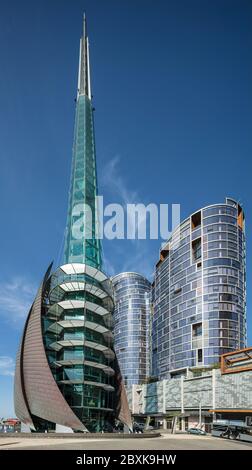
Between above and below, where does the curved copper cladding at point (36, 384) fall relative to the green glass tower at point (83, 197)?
below

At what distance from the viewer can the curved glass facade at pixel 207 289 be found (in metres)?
92.2

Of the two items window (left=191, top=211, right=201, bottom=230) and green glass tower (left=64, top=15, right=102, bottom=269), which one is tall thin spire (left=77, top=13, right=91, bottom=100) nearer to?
green glass tower (left=64, top=15, right=102, bottom=269)

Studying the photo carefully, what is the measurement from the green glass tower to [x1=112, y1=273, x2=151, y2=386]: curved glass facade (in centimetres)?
9081

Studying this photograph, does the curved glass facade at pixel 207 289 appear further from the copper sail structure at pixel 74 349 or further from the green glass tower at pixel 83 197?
the green glass tower at pixel 83 197

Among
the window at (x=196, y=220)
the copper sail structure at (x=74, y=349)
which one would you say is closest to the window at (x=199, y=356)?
the window at (x=196, y=220)

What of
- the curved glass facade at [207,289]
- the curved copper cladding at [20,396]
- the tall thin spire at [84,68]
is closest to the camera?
the curved copper cladding at [20,396]

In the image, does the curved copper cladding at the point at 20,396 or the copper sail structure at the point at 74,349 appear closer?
the copper sail structure at the point at 74,349

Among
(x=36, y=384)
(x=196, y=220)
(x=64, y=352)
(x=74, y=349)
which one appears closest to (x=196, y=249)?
(x=196, y=220)

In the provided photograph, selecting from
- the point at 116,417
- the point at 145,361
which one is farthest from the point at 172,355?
the point at 145,361

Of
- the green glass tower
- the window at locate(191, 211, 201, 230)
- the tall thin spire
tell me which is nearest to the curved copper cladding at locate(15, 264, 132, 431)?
the green glass tower

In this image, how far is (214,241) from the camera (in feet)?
317

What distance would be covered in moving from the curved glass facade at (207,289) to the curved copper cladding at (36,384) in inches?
1719

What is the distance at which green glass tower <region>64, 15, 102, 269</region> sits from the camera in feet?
241
